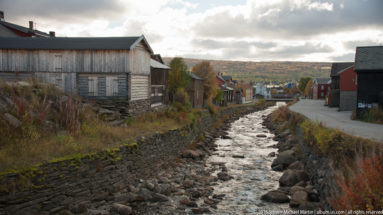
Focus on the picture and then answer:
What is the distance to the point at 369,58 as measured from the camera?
2530 centimetres

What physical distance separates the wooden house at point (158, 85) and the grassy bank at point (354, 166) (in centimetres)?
1403

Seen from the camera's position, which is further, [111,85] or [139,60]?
[139,60]

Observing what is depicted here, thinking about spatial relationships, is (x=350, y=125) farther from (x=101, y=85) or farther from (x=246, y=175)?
(x=101, y=85)

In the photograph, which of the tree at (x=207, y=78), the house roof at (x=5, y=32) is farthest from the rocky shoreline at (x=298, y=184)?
the house roof at (x=5, y=32)

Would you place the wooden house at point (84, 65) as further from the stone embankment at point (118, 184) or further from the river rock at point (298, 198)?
the river rock at point (298, 198)

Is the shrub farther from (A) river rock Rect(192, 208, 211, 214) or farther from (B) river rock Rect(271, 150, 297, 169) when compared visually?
(B) river rock Rect(271, 150, 297, 169)

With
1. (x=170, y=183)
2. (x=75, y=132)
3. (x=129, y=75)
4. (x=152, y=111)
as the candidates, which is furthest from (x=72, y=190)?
(x=152, y=111)

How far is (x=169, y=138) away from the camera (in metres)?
20.8

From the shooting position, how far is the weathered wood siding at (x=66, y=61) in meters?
20.8

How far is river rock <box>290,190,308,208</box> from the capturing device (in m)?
12.8

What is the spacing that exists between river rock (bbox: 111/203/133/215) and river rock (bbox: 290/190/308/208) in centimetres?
692

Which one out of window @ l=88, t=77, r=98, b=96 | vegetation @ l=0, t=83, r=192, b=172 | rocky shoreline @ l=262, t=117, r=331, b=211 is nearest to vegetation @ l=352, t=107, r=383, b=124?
rocky shoreline @ l=262, t=117, r=331, b=211

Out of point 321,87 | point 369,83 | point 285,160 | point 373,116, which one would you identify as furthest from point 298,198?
point 321,87

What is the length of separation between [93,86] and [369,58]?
74.7 ft
